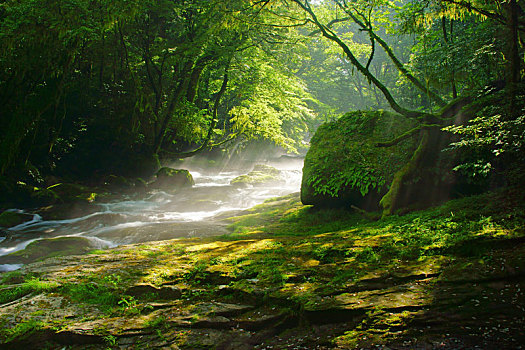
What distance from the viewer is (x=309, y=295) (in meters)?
3.00

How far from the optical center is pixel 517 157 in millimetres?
4293

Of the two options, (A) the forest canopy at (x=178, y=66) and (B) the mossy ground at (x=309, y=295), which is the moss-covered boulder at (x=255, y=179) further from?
(B) the mossy ground at (x=309, y=295)

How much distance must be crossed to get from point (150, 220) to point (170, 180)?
19.1 feet

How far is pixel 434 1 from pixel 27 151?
47.0ft

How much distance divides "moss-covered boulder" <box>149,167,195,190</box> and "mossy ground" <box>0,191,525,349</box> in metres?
11.9

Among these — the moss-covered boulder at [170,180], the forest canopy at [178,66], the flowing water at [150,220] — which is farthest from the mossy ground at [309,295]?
the moss-covered boulder at [170,180]

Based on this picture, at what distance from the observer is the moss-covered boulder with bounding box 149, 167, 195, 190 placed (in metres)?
16.2

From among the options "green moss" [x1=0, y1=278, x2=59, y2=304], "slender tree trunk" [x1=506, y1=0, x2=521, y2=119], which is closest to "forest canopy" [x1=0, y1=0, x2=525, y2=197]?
"slender tree trunk" [x1=506, y1=0, x2=521, y2=119]

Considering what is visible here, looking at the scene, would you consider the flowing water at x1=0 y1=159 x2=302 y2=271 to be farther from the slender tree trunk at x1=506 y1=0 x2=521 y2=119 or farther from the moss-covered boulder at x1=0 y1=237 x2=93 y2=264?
the slender tree trunk at x1=506 y1=0 x2=521 y2=119

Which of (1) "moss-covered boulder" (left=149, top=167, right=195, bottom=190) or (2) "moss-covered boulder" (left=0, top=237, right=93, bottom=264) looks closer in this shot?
(2) "moss-covered boulder" (left=0, top=237, right=93, bottom=264)

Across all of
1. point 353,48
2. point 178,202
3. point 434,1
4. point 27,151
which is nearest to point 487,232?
point 434,1

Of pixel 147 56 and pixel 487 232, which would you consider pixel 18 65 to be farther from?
pixel 487 232

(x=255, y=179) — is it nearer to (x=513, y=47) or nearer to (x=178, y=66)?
(x=178, y=66)

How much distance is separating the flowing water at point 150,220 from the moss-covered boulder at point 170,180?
2.13 ft
